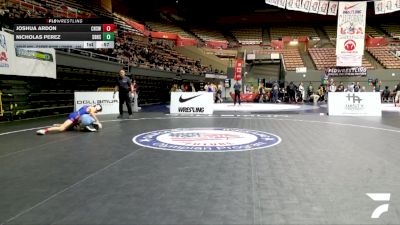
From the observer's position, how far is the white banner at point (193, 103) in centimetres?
1371

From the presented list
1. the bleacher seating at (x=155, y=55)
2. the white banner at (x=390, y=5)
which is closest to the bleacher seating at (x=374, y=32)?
the bleacher seating at (x=155, y=55)

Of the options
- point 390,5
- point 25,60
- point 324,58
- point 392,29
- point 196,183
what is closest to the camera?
point 196,183

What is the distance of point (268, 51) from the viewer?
125 ft

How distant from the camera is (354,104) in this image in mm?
13086

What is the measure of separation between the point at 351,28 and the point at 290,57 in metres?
22.1

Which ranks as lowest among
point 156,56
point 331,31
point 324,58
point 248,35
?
point 156,56


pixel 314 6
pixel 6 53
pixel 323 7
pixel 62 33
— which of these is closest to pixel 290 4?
pixel 314 6

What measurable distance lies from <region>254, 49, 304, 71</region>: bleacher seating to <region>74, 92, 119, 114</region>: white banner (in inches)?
931

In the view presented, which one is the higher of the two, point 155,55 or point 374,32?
point 374,32

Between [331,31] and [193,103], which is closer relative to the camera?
[193,103]

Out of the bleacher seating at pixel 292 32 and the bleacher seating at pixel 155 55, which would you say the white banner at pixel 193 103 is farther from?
the bleacher seating at pixel 292 32

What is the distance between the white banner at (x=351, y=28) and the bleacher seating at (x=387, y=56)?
20.5m

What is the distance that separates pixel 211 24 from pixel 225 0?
212 inches

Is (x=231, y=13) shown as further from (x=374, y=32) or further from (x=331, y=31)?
(x=374, y=32)
